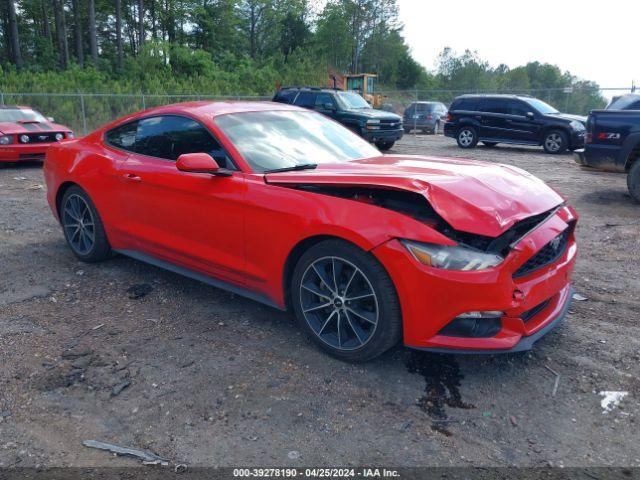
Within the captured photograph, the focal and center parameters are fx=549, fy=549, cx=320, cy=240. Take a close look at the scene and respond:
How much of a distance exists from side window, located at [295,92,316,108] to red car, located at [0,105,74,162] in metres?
7.35

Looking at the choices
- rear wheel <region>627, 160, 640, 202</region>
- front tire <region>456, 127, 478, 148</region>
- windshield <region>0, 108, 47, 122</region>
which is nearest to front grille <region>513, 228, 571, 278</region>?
rear wheel <region>627, 160, 640, 202</region>

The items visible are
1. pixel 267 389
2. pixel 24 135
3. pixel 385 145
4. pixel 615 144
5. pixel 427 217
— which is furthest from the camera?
pixel 385 145

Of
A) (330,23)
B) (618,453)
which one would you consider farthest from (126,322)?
(330,23)

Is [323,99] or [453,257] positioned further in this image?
[323,99]

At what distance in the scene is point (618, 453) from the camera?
255cm

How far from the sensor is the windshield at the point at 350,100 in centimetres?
1690

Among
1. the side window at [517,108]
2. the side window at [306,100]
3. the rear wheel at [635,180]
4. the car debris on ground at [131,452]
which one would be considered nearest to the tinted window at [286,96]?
the side window at [306,100]

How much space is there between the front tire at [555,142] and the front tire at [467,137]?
2.24 meters

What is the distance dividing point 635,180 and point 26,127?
1167 cm

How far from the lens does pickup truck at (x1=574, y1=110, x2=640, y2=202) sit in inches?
320

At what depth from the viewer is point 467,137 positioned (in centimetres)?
1795

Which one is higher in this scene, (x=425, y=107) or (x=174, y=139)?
(x=425, y=107)

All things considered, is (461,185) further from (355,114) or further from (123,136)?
(355,114)

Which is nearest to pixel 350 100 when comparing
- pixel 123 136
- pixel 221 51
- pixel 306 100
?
pixel 306 100
